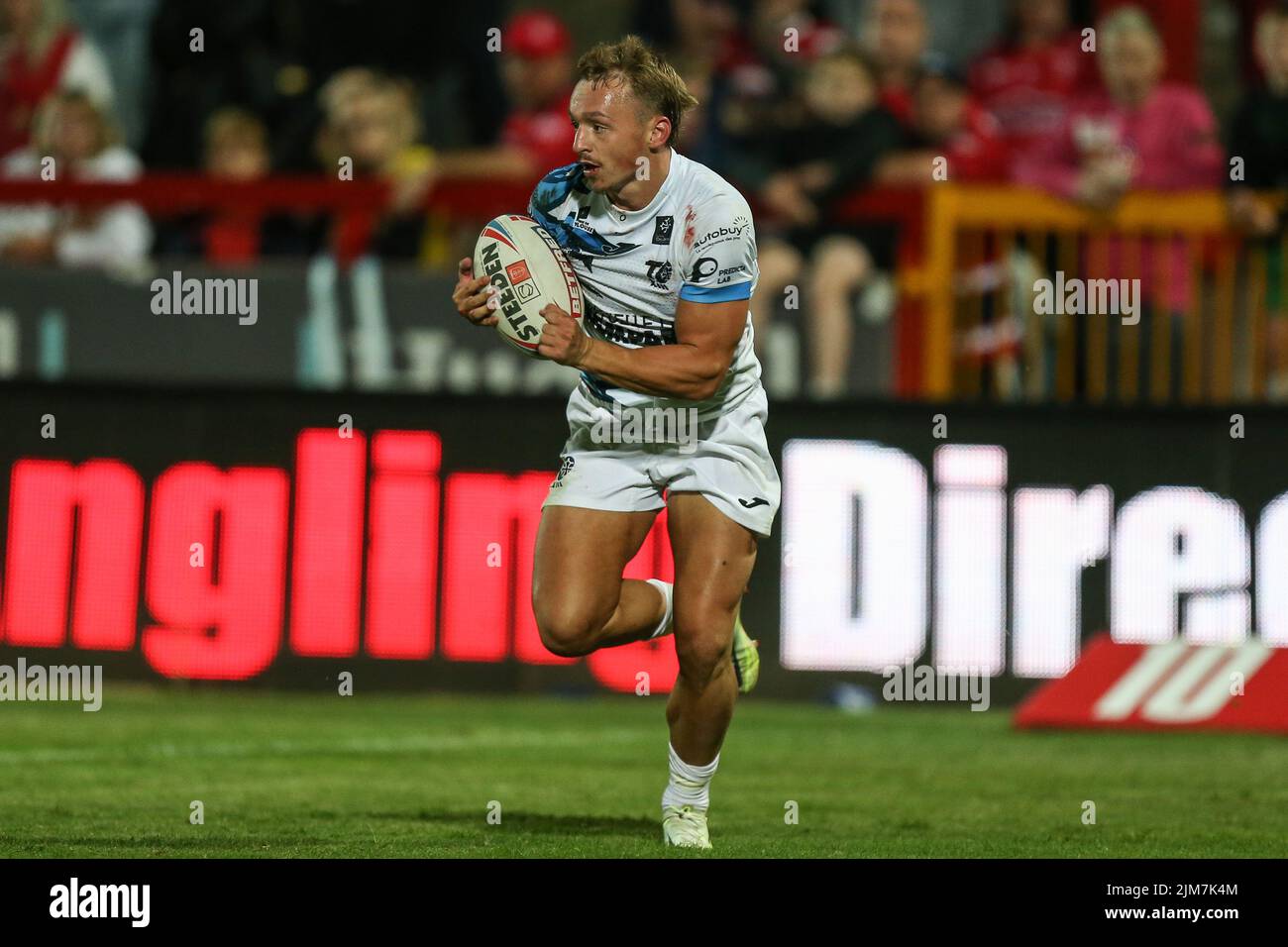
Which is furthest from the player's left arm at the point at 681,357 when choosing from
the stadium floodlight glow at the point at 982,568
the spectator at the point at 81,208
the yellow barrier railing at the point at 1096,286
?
the spectator at the point at 81,208

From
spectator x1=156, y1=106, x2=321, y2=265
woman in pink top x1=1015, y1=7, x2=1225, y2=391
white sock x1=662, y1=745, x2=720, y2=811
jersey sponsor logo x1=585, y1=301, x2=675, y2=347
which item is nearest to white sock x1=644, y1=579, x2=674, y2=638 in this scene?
white sock x1=662, y1=745, x2=720, y2=811

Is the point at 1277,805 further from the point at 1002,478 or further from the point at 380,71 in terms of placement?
the point at 380,71

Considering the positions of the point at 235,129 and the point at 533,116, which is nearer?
the point at 533,116

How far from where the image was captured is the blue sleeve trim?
7.52 m

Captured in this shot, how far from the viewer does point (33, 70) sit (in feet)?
54.8

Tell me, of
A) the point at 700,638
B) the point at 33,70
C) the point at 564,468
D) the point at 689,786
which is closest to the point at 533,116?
the point at 33,70

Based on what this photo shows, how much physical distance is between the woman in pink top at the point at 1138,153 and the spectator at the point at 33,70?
7130 mm

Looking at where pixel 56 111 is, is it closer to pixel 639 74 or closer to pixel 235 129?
pixel 235 129

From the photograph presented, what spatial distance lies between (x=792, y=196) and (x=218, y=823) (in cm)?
718

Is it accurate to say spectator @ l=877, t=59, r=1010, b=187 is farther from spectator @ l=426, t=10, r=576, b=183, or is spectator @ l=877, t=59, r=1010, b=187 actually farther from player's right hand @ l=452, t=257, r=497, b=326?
player's right hand @ l=452, t=257, r=497, b=326

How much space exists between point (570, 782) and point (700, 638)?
Answer: 2163 millimetres

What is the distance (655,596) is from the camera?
8.20m

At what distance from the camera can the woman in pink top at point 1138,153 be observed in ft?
45.0

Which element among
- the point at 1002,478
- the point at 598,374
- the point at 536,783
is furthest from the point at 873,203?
the point at 598,374
